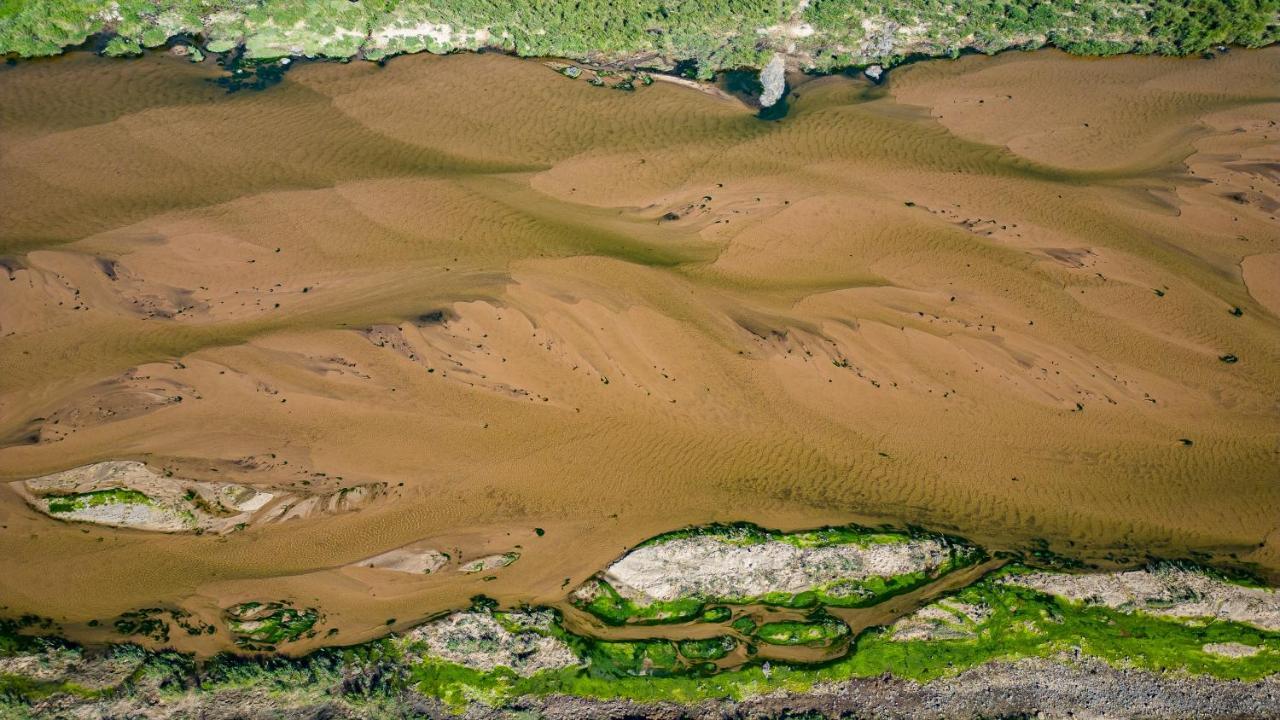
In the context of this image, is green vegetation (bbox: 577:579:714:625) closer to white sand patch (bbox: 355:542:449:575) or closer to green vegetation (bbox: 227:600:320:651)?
white sand patch (bbox: 355:542:449:575)

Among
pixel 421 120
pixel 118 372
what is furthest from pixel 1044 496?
pixel 118 372

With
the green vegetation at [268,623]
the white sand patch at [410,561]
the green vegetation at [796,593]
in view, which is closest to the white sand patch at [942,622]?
the green vegetation at [796,593]

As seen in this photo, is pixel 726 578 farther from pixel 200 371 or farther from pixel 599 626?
pixel 200 371

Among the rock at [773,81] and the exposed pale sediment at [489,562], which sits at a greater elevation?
the rock at [773,81]

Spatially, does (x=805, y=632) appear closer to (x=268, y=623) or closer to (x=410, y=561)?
(x=410, y=561)

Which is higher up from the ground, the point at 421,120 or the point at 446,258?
the point at 421,120

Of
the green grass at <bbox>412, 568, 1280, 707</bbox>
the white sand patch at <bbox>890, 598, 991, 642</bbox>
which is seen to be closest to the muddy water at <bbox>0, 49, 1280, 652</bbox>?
the green grass at <bbox>412, 568, 1280, 707</bbox>

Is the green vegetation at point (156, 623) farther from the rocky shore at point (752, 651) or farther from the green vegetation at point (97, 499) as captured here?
the green vegetation at point (97, 499)
